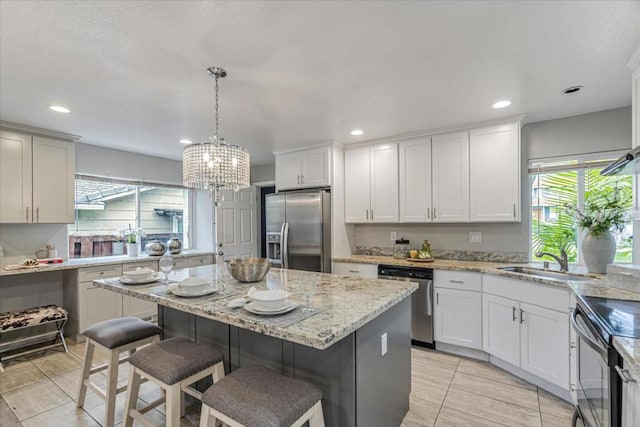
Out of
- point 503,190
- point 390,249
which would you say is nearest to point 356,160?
point 390,249

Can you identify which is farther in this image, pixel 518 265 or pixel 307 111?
pixel 518 265

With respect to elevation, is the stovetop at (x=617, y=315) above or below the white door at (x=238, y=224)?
below

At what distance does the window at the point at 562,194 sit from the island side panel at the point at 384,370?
6.92ft

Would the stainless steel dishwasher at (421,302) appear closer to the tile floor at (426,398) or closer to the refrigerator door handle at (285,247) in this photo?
the tile floor at (426,398)

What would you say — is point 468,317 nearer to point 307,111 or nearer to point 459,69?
point 459,69

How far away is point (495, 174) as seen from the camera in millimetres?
3180

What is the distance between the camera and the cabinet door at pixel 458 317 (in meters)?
3.02

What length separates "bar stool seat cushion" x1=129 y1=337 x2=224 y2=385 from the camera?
1.57m

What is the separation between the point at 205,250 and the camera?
5238mm

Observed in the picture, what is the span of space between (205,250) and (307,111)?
339cm

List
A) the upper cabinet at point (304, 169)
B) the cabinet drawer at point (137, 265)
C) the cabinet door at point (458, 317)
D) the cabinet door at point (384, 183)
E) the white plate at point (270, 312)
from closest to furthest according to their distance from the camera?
the white plate at point (270, 312) → the cabinet door at point (458, 317) → the cabinet door at point (384, 183) → the cabinet drawer at point (137, 265) → the upper cabinet at point (304, 169)

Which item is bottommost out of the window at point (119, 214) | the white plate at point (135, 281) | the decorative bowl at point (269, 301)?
the white plate at point (135, 281)

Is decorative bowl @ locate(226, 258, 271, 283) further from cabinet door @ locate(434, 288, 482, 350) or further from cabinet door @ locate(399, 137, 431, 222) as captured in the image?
cabinet door @ locate(399, 137, 431, 222)

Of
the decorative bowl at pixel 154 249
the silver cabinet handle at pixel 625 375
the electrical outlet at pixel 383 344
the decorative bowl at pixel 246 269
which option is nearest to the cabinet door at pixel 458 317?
the electrical outlet at pixel 383 344
